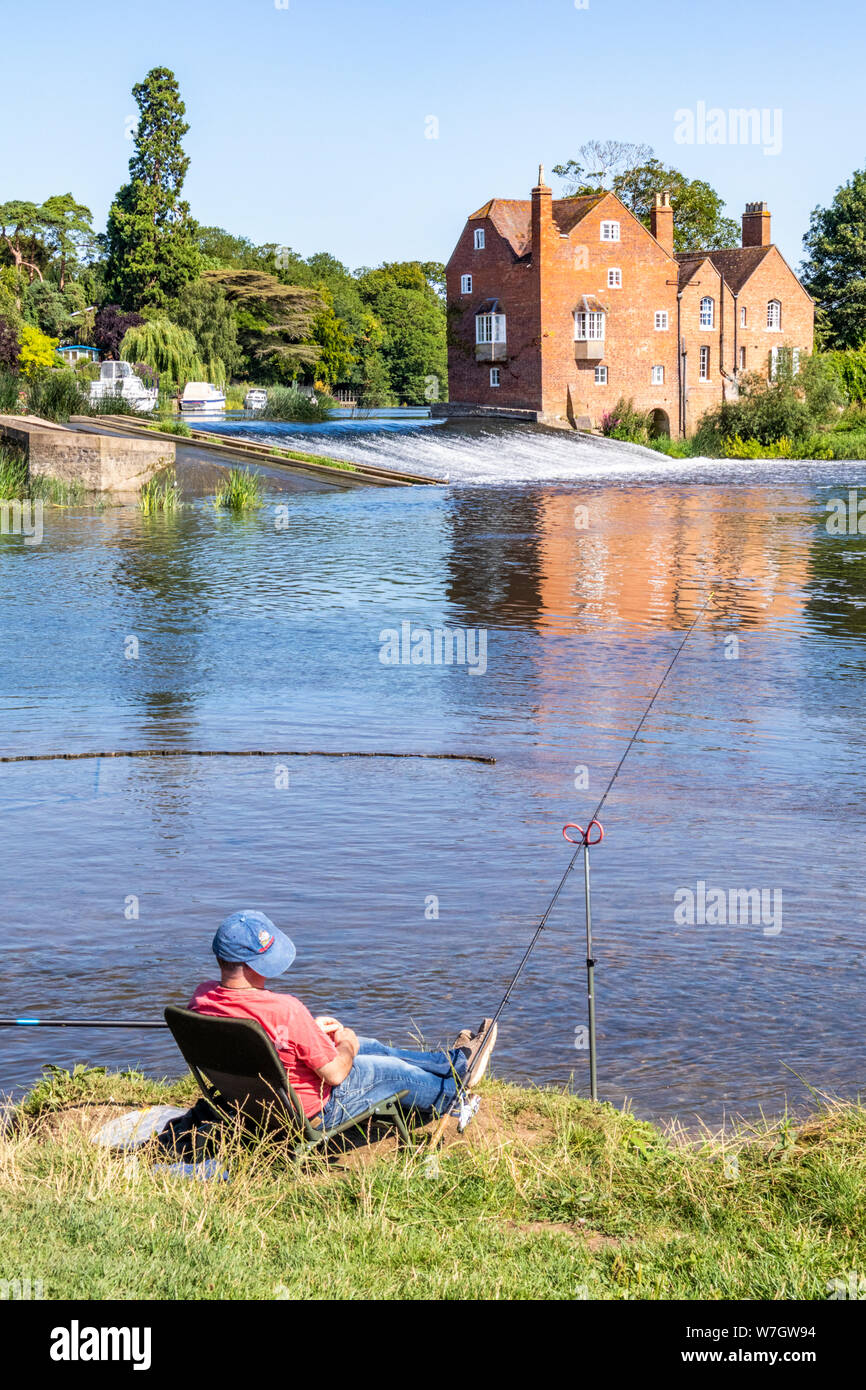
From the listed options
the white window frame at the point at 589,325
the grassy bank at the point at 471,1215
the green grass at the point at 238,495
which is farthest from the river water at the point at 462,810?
the white window frame at the point at 589,325

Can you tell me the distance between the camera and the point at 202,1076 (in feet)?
17.4

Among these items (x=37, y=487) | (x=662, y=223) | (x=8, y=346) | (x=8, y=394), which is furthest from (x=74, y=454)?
(x=662, y=223)

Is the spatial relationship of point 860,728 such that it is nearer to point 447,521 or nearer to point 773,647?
point 773,647

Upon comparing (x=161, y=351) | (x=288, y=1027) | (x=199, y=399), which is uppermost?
(x=161, y=351)

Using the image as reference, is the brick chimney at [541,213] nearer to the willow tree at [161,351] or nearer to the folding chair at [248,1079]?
the willow tree at [161,351]

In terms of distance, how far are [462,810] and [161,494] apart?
2902 centimetres

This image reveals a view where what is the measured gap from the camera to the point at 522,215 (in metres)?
72.9

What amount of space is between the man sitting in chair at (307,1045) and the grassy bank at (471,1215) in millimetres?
205

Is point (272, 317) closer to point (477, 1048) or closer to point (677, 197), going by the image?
point (677, 197)

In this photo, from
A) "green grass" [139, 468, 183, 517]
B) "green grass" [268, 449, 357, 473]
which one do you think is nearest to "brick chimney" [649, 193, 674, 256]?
"green grass" [268, 449, 357, 473]

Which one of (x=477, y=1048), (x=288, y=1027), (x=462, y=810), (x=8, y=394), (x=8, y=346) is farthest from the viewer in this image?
(x=8, y=346)

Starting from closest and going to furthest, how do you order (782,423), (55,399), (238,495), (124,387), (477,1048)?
(477,1048)
(238,495)
(55,399)
(124,387)
(782,423)

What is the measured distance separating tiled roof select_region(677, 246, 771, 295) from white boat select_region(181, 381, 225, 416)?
979 inches

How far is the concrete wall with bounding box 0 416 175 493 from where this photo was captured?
37.2 m
